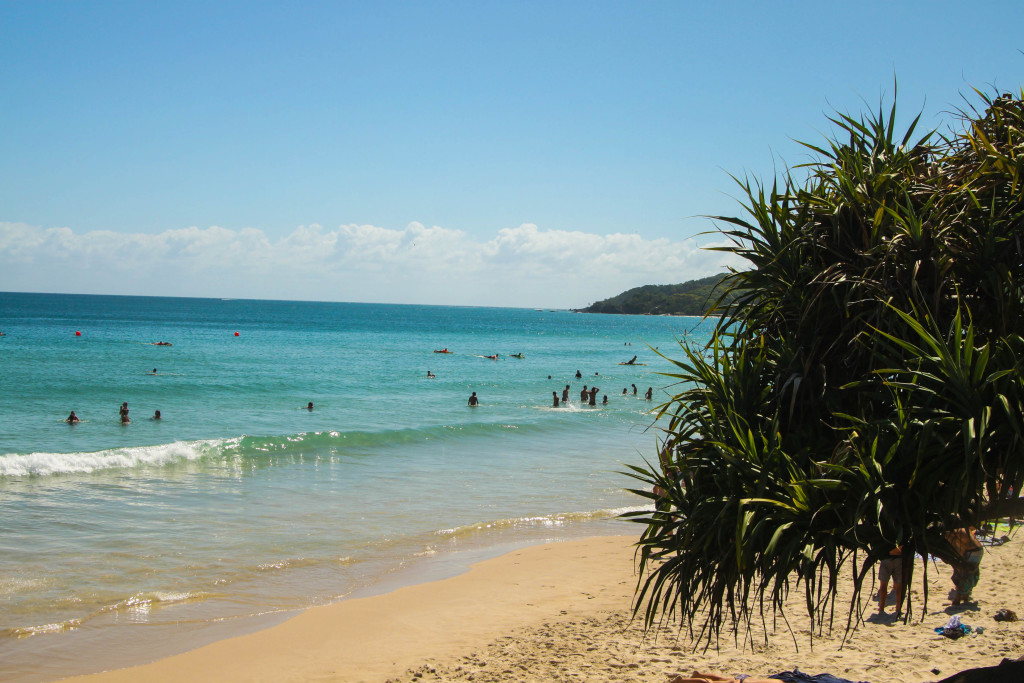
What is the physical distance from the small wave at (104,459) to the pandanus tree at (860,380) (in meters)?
16.8

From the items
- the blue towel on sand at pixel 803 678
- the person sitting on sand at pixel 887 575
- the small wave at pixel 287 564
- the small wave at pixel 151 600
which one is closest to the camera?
the blue towel on sand at pixel 803 678

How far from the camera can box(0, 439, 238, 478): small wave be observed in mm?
17469

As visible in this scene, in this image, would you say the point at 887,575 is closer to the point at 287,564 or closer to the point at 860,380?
the point at 860,380

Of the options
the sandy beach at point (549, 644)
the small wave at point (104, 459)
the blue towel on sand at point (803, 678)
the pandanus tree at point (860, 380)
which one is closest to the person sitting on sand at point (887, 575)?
the sandy beach at point (549, 644)

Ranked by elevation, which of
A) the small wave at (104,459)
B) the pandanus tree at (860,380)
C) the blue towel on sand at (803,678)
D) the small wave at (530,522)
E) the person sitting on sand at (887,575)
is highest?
the pandanus tree at (860,380)

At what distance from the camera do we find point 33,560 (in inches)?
443

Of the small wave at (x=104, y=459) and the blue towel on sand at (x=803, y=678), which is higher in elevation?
the blue towel on sand at (x=803, y=678)

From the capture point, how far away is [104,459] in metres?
18.8

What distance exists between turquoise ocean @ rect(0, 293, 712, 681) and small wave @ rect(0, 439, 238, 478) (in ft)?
0.21

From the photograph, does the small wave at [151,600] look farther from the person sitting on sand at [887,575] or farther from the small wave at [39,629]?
the person sitting on sand at [887,575]

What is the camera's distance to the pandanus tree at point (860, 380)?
4184 millimetres

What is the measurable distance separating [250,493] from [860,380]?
556 inches

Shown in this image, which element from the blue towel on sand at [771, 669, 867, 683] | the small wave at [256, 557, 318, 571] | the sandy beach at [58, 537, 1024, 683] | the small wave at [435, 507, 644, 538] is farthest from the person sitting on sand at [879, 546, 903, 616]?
the small wave at [256, 557, 318, 571]

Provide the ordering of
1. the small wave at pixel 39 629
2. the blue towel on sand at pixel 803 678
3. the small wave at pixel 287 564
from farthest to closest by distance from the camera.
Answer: the small wave at pixel 287 564 < the small wave at pixel 39 629 < the blue towel on sand at pixel 803 678
